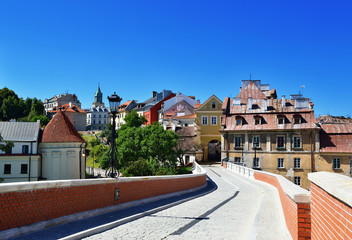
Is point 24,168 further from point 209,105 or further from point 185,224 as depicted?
point 185,224

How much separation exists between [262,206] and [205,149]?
40.6 m

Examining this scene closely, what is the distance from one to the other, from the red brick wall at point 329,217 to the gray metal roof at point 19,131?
44561 mm

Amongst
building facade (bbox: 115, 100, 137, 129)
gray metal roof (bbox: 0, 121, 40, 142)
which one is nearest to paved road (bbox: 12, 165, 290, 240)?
gray metal roof (bbox: 0, 121, 40, 142)

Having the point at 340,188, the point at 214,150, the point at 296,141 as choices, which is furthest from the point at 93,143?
the point at 340,188

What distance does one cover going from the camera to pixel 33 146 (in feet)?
147

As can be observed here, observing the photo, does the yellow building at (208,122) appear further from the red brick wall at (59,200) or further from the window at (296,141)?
the red brick wall at (59,200)

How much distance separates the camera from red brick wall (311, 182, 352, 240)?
3.92m

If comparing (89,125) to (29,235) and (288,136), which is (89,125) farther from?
(29,235)

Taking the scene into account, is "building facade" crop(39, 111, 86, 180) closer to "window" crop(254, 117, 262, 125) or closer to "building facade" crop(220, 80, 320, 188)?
"building facade" crop(220, 80, 320, 188)

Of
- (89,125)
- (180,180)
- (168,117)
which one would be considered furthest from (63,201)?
(89,125)

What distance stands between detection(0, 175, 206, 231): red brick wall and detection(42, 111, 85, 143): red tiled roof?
110 feet

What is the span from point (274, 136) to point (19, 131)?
35397 millimetres

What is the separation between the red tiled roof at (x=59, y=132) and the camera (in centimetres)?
4525

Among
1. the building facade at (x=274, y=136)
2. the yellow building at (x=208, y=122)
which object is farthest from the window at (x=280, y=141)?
the yellow building at (x=208, y=122)
